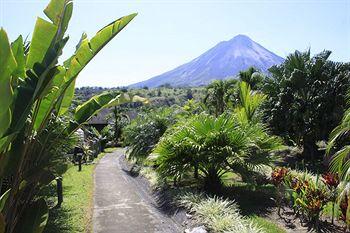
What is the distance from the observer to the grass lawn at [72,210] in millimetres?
8484

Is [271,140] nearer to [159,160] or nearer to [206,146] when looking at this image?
[206,146]

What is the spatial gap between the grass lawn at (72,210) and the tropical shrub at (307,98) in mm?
11051

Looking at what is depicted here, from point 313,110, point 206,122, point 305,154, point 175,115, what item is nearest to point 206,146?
point 206,122

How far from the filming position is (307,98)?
1953cm

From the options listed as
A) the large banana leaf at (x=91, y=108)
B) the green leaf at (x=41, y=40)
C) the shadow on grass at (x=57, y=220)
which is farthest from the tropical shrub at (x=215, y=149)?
the green leaf at (x=41, y=40)

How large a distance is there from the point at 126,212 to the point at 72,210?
4.88ft

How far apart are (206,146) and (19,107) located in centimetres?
695

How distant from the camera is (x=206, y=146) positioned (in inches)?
408

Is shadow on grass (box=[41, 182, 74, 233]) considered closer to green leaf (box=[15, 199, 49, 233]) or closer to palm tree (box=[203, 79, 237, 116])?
green leaf (box=[15, 199, 49, 233])

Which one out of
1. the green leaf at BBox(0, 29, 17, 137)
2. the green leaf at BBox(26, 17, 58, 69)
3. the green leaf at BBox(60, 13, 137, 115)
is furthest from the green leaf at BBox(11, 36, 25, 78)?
the green leaf at BBox(60, 13, 137, 115)

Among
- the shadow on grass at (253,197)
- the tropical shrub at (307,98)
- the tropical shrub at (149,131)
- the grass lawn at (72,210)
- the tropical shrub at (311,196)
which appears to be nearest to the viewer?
the tropical shrub at (311,196)

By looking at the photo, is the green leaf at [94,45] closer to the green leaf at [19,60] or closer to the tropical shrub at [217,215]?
the green leaf at [19,60]

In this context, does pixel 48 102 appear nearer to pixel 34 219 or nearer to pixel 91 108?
pixel 91 108

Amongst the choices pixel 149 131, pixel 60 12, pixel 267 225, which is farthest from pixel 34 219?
pixel 149 131
